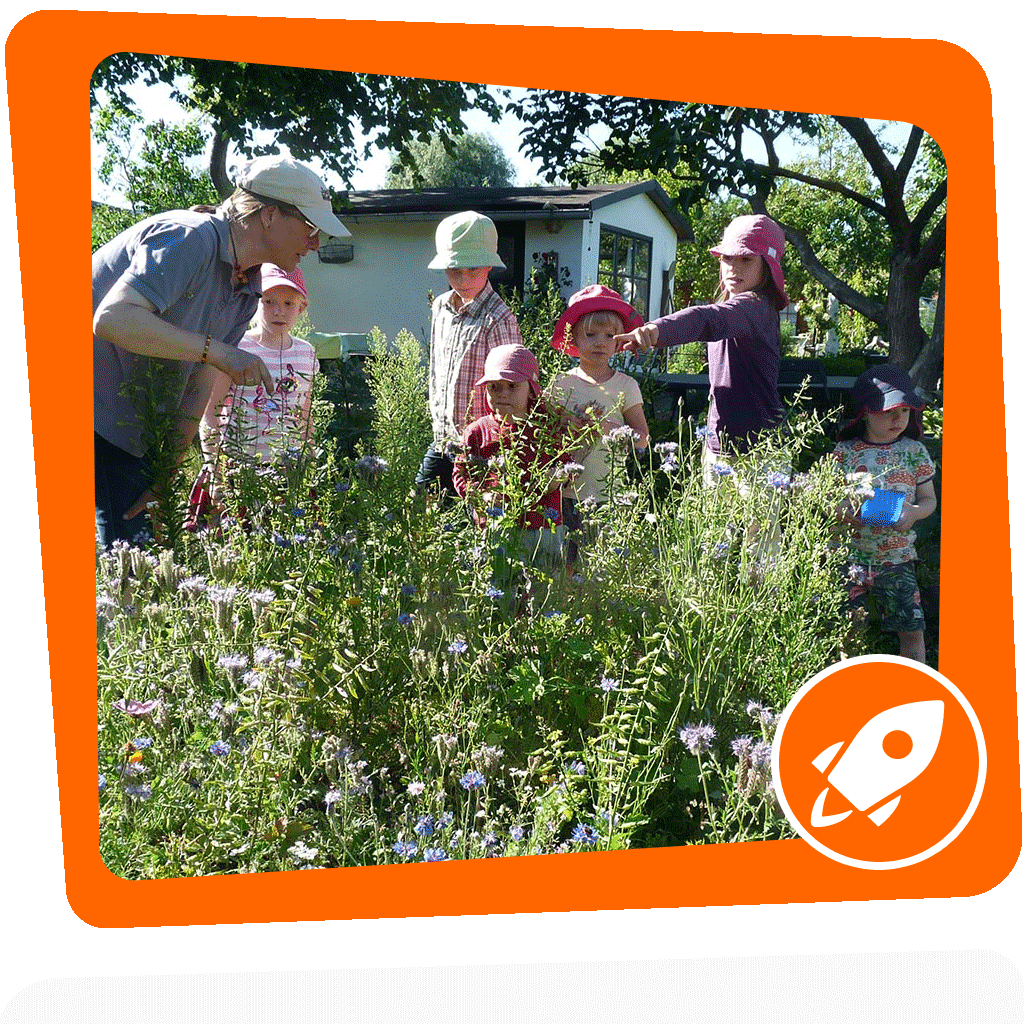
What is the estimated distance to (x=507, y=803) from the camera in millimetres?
2287

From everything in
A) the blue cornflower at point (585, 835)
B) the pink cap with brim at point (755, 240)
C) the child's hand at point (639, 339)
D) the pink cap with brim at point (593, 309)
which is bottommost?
the blue cornflower at point (585, 835)

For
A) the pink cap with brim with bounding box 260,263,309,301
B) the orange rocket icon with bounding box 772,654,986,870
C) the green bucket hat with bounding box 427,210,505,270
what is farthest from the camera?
the green bucket hat with bounding box 427,210,505,270

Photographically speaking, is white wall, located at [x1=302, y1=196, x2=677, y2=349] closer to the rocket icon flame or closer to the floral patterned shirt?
the floral patterned shirt

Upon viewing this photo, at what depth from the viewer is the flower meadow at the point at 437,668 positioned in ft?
6.84

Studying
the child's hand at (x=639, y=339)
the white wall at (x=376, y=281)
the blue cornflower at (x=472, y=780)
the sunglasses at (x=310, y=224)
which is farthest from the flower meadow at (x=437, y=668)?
the sunglasses at (x=310, y=224)

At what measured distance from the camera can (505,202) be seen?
2439mm

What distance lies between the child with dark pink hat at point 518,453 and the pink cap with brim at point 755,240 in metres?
0.59

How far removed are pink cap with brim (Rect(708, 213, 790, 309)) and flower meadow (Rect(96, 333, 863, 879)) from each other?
0.46 meters

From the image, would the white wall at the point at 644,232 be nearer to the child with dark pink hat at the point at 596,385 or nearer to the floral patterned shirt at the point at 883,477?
the child with dark pink hat at the point at 596,385

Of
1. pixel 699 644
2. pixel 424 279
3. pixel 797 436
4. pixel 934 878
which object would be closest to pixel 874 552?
pixel 797 436

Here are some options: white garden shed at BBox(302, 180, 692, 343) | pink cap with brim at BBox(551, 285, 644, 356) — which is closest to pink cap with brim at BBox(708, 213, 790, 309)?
white garden shed at BBox(302, 180, 692, 343)

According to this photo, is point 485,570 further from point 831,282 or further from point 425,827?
point 831,282

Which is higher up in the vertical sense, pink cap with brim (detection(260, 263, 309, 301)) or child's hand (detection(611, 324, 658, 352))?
pink cap with brim (detection(260, 263, 309, 301))

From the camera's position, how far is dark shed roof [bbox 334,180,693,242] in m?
2.35
